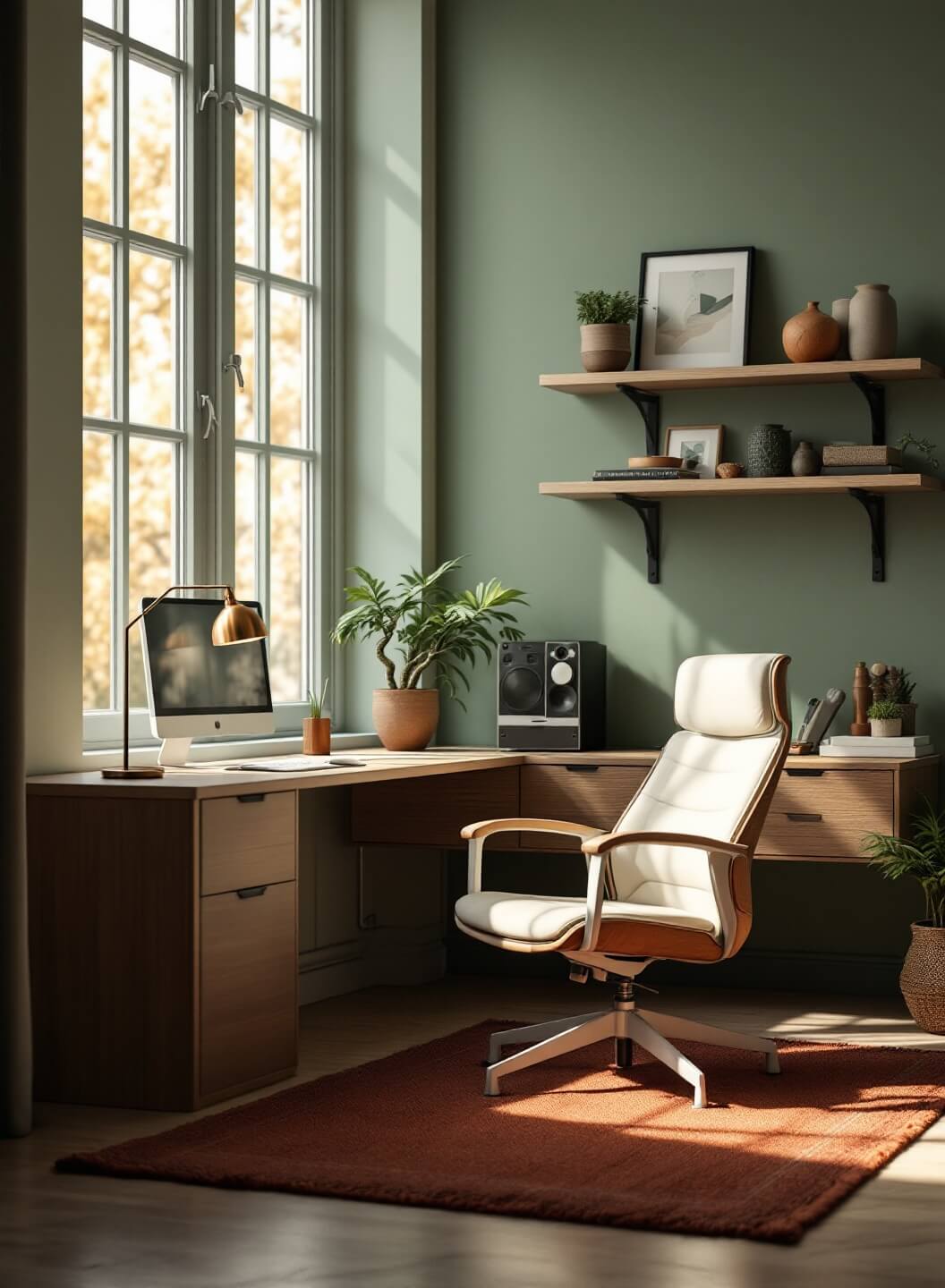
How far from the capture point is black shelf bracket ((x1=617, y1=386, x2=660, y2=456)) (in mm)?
5770

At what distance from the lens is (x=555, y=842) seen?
5410mm

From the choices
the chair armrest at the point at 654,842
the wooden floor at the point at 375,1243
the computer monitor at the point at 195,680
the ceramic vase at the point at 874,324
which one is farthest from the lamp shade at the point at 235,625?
the ceramic vase at the point at 874,324

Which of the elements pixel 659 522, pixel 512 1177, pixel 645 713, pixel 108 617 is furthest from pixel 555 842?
pixel 512 1177

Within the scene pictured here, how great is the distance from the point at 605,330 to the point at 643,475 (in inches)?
19.1

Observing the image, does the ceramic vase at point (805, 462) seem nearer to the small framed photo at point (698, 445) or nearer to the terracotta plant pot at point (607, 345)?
the small framed photo at point (698, 445)

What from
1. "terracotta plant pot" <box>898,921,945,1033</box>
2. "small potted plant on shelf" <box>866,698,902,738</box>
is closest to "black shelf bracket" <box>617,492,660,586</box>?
"small potted plant on shelf" <box>866,698,902,738</box>

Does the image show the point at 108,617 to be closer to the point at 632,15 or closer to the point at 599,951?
the point at 599,951

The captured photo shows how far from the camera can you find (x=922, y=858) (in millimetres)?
4898

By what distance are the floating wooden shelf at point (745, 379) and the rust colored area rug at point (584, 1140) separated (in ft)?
6.49

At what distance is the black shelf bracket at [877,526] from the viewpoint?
5.44m

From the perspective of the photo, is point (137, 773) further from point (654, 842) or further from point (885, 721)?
point (885, 721)

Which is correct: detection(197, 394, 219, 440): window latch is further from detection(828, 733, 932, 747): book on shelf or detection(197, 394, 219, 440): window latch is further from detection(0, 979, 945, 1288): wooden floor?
detection(0, 979, 945, 1288): wooden floor

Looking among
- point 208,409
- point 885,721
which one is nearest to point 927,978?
point 885,721

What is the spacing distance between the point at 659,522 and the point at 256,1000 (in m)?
2.30
